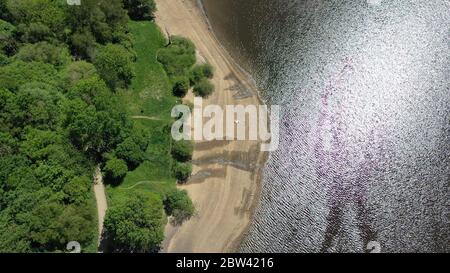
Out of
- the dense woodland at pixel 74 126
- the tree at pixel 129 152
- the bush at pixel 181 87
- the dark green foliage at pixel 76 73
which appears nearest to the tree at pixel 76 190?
the dense woodland at pixel 74 126

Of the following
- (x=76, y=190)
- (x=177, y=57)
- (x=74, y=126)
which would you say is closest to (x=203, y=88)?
(x=177, y=57)

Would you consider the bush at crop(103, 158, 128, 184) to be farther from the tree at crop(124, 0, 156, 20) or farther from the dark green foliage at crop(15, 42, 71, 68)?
the tree at crop(124, 0, 156, 20)

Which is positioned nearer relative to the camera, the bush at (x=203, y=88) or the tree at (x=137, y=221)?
the tree at (x=137, y=221)

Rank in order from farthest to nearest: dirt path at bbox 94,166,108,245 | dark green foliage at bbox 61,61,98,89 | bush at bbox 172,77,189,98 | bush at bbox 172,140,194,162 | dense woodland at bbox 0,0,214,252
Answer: bush at bbox 172,77,189,98 < dark green foliage at bbox 61,61,98,89 < bush at bbox 172,140,194,162 < dirt path at bbox 94,166,108,245 < dense woodland at bbox 0,0,214,252

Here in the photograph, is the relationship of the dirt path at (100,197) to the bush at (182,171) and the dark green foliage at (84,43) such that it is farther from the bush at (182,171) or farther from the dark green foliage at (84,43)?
the dark green foliage at (84,43)

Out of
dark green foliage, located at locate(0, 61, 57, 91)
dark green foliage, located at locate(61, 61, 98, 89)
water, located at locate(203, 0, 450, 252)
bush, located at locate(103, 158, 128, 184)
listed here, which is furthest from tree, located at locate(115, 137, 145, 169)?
water, located at locate(203, 0, 450, 252)

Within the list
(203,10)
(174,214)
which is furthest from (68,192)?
(203,10)
